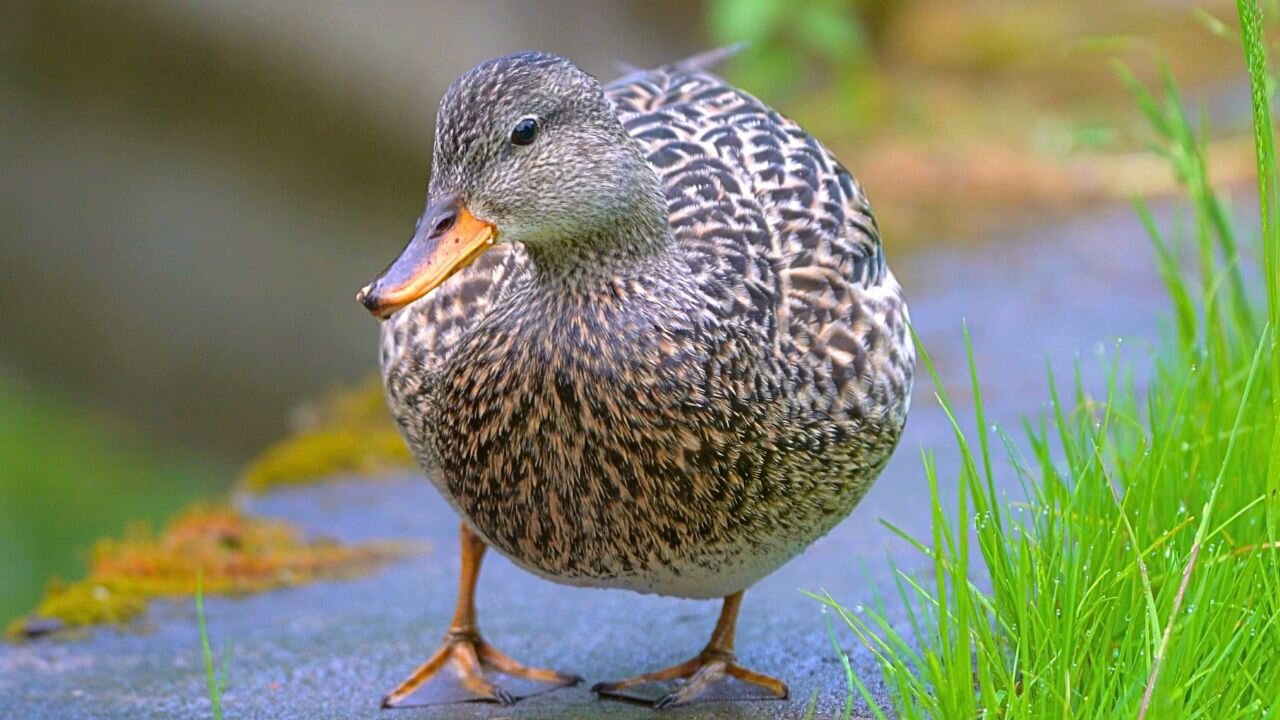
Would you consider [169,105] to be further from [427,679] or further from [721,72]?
[427,679]

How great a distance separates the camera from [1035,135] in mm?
9305

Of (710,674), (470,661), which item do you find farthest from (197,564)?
(710,674)

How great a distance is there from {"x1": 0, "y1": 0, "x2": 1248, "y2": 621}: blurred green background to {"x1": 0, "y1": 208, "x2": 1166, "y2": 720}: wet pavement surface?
2210 millimetres

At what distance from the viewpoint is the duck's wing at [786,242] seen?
3.31m

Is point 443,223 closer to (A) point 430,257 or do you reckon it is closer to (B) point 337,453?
(A) point 430,257

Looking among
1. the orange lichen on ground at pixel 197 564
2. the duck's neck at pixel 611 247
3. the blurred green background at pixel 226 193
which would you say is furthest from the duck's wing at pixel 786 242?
the blurred green background at pixel 226 193

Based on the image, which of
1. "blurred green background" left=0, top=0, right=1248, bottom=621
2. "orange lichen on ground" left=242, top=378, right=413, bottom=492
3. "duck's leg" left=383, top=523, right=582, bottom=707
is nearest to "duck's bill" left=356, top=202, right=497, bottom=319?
"duck's leg" left=383, top=523, right=582, bottom=707

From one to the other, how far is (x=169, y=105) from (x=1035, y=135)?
16.2ft

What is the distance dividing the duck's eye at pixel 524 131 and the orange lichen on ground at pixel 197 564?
7.15 feet

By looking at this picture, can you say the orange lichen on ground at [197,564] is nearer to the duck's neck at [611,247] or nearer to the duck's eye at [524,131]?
the duck's neck at [611,247]

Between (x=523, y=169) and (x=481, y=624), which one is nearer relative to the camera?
(x=523, y=169)

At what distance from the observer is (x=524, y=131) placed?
299 cm

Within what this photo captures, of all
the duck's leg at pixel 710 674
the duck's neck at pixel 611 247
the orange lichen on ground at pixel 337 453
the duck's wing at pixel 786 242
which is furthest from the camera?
the orange lichen on ground at pixel 337 453

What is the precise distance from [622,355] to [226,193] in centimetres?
606
